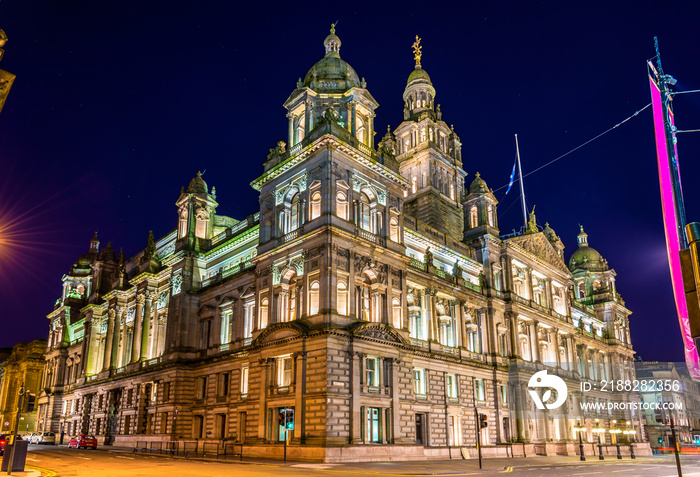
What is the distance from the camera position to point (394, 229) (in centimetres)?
4706

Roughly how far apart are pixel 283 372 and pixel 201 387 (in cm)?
1438

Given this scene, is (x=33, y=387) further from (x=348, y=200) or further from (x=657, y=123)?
(x=657, y=123)

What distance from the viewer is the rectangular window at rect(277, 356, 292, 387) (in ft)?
136

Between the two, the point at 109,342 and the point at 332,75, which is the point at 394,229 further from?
the point at 109,342

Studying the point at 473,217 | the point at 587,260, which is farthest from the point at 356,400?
the point at 587,260

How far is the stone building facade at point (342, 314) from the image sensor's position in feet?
130

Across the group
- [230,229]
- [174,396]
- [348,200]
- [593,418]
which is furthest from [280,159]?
[593,418]

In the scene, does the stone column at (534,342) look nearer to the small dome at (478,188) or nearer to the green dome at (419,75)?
the small dome at (478,188)

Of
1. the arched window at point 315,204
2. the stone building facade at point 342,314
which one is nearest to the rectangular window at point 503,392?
the stone building facade at point 342,314

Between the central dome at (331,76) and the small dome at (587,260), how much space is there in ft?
197

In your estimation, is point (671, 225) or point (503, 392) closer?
point (671, 225)

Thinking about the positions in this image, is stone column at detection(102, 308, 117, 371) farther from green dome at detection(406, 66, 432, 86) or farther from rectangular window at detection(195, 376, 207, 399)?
green dome at detection(406, 66, 432, 86)

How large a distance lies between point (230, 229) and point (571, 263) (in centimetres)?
6381

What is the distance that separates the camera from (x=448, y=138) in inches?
2938
